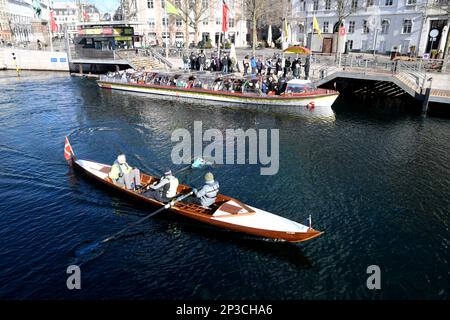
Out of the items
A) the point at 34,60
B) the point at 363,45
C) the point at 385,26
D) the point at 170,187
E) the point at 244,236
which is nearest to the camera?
the point at 244,236

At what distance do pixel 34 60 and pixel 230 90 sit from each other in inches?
1585

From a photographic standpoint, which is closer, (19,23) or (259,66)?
(259,66)

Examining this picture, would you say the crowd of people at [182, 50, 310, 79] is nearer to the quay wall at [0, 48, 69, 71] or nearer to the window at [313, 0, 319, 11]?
the window at [313, 0, 319, 11]

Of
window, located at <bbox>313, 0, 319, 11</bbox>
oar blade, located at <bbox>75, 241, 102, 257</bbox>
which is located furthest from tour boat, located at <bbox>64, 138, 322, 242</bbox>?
window, located at <bbox>313, 0, 319, 11</bbox>

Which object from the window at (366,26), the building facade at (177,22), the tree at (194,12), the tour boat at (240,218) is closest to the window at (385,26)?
the window at (366,26)

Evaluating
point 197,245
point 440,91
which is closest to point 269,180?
point 197,245

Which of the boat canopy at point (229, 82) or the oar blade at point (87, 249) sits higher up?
the boat canopy at point (229, 82)

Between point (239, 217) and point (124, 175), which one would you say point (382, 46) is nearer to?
point (239, 217)

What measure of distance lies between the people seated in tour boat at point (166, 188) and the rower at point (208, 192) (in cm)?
121

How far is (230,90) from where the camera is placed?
121ft

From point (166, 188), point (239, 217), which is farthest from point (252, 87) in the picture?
point (239, 217)

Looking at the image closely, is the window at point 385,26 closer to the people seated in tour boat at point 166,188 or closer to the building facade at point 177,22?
the building facade at point 177,22

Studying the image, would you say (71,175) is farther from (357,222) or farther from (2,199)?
(357,222)

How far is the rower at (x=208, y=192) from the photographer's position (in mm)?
15320
